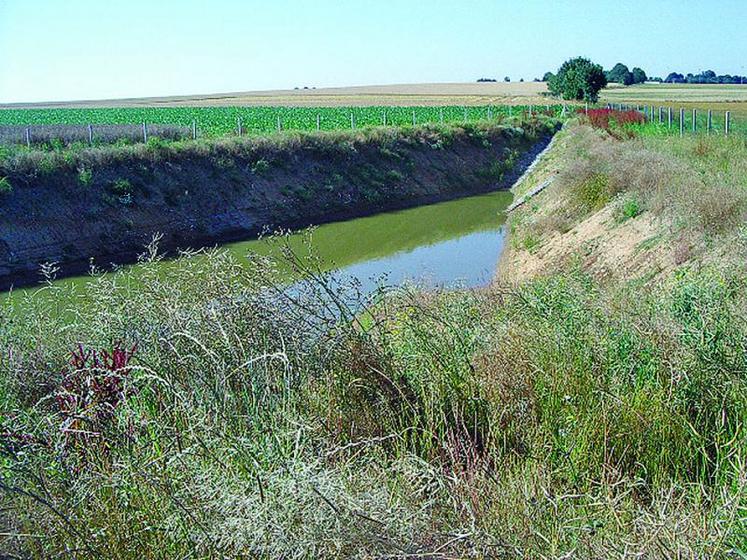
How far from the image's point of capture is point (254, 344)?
16.3 feet

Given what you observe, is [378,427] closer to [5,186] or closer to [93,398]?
[93,398]

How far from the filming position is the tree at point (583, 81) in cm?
6488

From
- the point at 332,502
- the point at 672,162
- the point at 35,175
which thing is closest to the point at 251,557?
the point at 332,502

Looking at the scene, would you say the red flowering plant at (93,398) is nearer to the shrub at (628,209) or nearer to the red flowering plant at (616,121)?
the shrub at (628,209)

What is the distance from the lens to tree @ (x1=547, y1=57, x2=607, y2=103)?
64.9 meters

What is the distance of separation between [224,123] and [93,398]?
140 ft

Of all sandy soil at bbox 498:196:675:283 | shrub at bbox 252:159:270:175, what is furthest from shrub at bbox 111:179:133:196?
sandy soil at bbox 498:196:675:283

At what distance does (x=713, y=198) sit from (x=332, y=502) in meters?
10.9

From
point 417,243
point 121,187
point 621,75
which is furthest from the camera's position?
point 621,75

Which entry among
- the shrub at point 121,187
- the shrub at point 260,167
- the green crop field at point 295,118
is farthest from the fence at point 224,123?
the shrub at point 260,167

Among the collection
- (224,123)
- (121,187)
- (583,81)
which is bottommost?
(121,187)

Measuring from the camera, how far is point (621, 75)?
125m

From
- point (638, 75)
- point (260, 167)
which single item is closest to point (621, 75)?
point (638, 75)

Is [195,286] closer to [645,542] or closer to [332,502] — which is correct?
[332,502]
